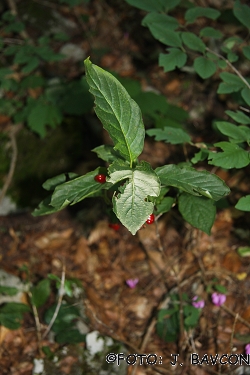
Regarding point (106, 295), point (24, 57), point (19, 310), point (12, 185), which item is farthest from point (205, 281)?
point (24, 57)

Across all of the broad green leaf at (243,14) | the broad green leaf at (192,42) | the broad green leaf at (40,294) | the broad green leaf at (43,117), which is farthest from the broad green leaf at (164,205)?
the broad green leaf at (43,117)

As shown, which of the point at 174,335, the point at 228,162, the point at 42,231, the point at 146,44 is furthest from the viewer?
the point at 146,44

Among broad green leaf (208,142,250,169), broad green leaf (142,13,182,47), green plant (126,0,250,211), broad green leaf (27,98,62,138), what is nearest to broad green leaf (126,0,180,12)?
green plant (126,0,250,211)

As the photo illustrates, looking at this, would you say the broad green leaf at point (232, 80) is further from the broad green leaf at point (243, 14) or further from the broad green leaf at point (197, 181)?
the broad green leaf at point (197, 181)

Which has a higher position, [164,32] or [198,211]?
[164,32]

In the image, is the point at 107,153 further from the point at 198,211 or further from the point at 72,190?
the point at 198,211

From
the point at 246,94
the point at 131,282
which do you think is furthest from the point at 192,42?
the point at 131,282

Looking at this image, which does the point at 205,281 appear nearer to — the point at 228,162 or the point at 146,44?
the point at 228,162
